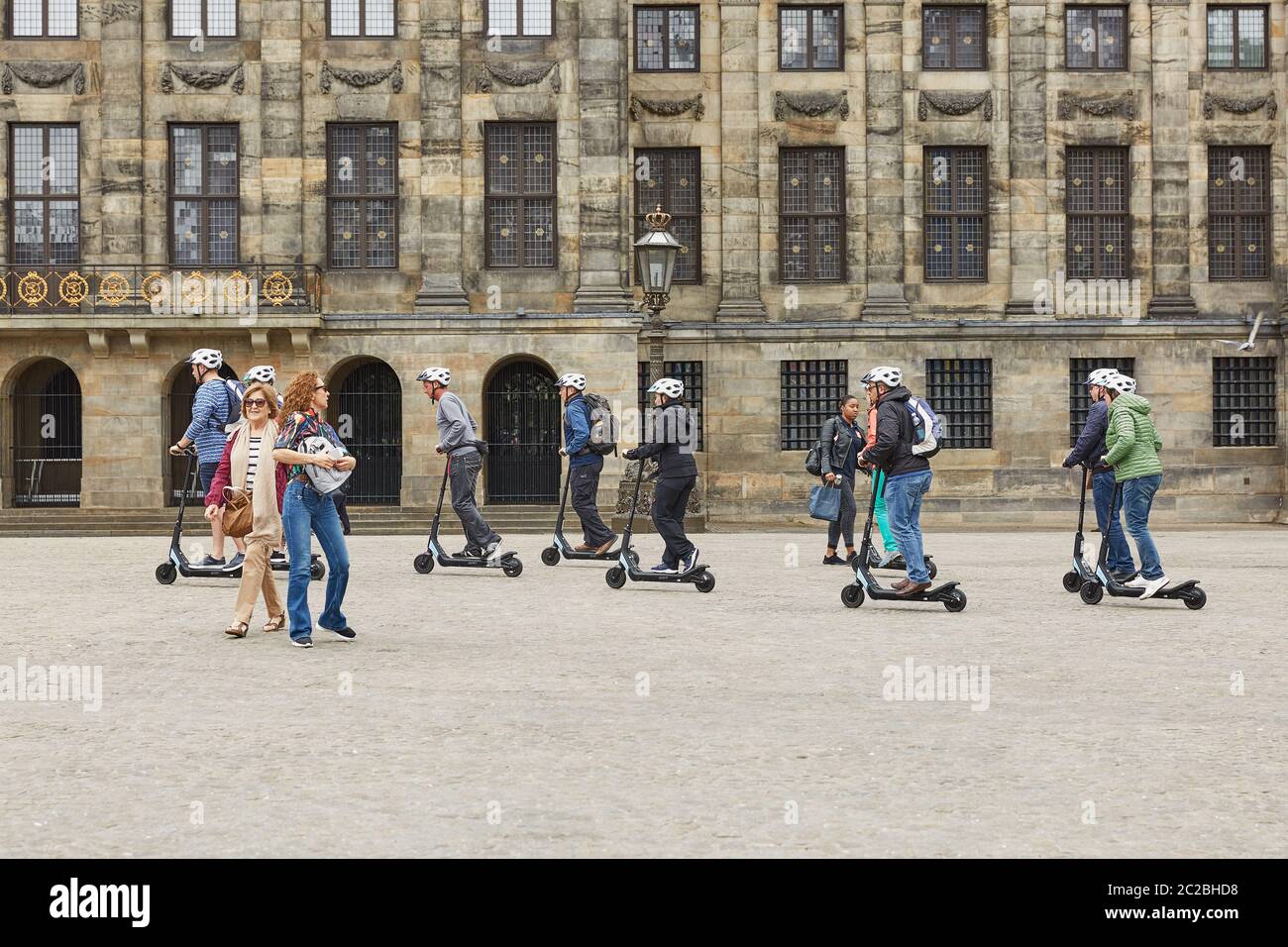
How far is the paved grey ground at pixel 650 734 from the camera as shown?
584 centimetres

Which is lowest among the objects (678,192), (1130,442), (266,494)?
(266,494)

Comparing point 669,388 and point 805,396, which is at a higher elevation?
point 805,396

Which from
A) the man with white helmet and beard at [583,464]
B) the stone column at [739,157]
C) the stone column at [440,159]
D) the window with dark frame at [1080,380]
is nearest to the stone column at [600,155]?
the stone column at [440,159]

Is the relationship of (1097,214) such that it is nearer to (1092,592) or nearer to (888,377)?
(1092,592)

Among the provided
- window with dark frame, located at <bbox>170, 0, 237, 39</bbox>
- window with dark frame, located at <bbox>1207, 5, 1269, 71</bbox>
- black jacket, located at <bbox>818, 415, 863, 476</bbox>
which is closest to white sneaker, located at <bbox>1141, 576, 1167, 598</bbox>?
black jacket, located at <bbox>818, 415, 863, 476</bbox>

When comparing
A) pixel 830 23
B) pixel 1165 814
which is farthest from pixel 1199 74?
pixel 1165 814

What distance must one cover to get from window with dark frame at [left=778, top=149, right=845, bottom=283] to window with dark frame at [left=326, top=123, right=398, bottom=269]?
7.96 m

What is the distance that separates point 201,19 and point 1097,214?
18.5 metres

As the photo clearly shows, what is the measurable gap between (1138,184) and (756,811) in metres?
29.4

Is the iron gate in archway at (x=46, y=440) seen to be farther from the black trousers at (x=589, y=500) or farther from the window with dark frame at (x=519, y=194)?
the black trousers at (x=589, y=500)

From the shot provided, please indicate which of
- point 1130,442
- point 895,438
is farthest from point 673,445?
point 1130,442

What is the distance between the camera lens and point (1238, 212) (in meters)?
33.2

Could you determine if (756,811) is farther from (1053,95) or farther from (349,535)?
(1053,95)

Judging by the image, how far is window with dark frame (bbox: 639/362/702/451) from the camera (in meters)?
32.8
